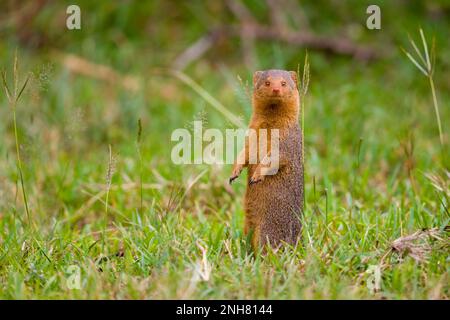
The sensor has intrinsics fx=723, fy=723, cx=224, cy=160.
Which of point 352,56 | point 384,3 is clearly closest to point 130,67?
point 352,56

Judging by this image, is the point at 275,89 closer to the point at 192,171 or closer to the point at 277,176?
the point at 277,176

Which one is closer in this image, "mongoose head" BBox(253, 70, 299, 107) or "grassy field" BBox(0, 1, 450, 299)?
"grassy field" BBox(0, 1, 450, 299)

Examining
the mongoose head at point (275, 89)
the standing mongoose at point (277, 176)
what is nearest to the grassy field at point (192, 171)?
the standing mongoose at point (277, 176)

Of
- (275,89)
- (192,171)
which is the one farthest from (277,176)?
(192,171)

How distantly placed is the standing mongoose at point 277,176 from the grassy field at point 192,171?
106 mm

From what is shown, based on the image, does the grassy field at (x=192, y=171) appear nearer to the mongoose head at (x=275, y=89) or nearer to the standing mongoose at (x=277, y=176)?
the standing mongoose at (x=277, y=176)

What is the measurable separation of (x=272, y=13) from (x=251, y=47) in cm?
54

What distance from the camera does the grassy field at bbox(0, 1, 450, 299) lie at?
326 cm

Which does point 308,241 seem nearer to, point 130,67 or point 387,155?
point 387,155

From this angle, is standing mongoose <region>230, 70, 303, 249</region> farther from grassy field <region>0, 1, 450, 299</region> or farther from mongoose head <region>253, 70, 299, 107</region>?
grassy field <region>0, 1, 450, 299</region>

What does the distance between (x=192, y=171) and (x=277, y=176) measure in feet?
4.43

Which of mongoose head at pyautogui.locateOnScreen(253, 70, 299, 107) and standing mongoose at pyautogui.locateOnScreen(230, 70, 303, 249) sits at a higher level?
mongoose head at pyautogui.locateOnScreen(253, 70, 299, 107)

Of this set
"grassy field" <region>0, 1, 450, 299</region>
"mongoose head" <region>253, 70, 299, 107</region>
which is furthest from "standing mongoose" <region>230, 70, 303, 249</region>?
"grassy field" <region>0, 1, 450, 299</region>
